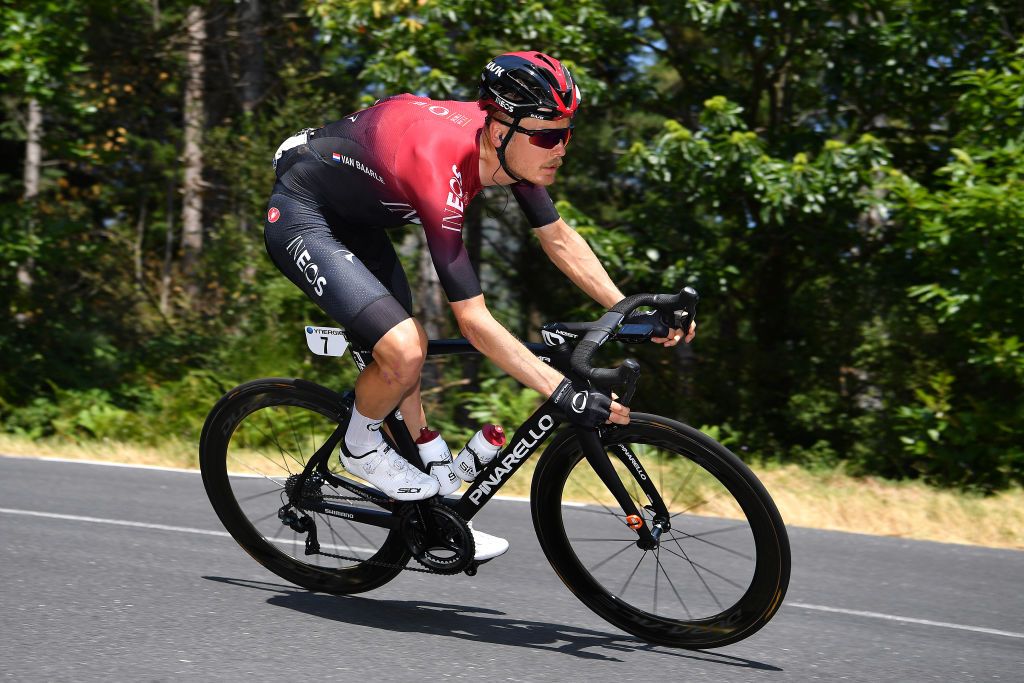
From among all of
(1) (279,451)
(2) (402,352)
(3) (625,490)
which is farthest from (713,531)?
(1) (279,451)

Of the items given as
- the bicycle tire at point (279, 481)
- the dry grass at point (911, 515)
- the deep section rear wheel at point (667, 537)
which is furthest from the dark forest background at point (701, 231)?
the deep section rear wheel at point (667, 537)

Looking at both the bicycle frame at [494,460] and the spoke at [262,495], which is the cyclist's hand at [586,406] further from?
the spoke at [262,495]

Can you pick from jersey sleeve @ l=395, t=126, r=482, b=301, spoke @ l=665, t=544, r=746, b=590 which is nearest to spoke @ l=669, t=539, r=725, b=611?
spoke @ l=665, t=544, r=746, b=590

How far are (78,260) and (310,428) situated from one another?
10910mm

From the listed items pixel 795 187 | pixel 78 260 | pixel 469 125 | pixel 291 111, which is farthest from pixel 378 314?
pixel 78 260

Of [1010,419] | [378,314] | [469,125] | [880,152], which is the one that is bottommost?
[1010,419]

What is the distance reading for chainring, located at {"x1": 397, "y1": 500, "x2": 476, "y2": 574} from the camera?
421cm

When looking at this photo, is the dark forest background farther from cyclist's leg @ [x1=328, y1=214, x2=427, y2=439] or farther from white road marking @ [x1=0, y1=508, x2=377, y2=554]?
cyclist's leg @ [x1=328, y1=214, x2=427, y2=439]

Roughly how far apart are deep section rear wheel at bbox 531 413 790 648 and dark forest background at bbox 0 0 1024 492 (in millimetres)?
6448

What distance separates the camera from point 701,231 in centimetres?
1232

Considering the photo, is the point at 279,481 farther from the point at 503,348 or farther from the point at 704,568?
the point at 704,568

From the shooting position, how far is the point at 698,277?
11.7 m

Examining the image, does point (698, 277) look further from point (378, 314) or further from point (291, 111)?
point (378, 314)

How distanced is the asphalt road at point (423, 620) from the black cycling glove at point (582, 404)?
86cm
